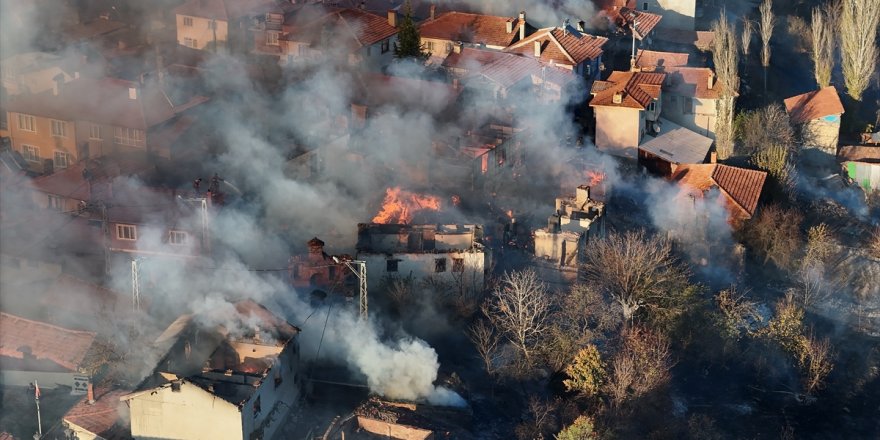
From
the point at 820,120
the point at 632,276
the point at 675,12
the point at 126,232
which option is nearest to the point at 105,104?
the point at 126,232

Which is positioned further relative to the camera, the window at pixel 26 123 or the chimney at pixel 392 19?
the chimney at pixel 392 19

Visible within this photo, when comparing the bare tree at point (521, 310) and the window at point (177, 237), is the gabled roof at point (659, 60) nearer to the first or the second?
the bare tree at point (521, 310)

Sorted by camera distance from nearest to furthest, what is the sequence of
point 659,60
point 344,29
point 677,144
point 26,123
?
point 26,123 → point 677,144 → point 344,29 → point 659,60

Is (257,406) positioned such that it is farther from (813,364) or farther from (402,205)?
(813,364)

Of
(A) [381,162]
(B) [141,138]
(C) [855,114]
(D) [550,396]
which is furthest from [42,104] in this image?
(C) [855,114]

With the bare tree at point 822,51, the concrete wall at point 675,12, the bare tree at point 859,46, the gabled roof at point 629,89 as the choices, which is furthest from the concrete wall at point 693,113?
the concrete wall at point 675,12

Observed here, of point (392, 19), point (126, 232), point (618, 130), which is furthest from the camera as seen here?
point (392, 19)
